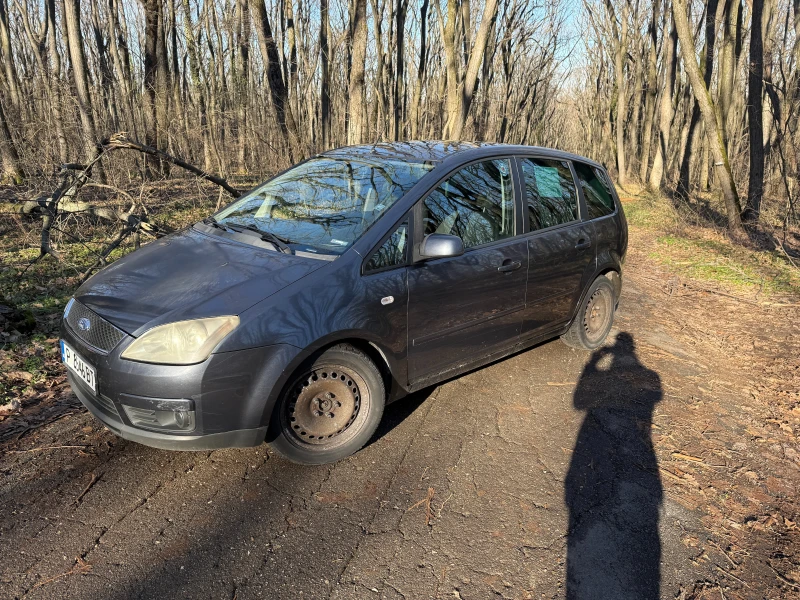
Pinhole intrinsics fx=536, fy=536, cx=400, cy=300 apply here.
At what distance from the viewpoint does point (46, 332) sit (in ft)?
15.8

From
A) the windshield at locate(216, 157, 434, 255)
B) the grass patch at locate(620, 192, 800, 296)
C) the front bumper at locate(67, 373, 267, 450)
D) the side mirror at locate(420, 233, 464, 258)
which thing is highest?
the windshield at locate(216, 157, 434, 255)

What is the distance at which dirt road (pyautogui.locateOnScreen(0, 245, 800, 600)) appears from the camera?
237cm

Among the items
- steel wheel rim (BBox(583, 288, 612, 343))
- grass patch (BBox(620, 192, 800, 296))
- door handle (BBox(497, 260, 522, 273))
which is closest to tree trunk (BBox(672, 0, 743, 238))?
grass patch (BBox(620, 192, 800, 296))

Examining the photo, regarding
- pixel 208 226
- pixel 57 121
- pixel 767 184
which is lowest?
pixel 767 184

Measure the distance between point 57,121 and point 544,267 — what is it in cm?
789

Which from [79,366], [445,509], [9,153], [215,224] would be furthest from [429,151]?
[9,153]

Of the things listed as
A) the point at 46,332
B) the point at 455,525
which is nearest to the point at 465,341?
the point at 455,525

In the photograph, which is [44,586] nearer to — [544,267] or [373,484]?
[373,484]

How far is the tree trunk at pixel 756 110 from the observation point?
1048 cm

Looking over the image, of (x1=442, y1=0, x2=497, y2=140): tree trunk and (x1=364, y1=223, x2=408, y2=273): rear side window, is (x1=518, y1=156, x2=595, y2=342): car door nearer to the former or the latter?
(x1=364, y1=223, x2=408, y2=273): rear side window

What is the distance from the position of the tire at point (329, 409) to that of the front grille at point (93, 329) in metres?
0.90

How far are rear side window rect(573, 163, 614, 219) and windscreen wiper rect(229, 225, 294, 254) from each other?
111 inches

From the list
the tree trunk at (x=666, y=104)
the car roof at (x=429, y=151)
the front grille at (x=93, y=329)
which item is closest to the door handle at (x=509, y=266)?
the car roof at (x=429, y=151)

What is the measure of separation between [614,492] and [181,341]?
8.15 feet
